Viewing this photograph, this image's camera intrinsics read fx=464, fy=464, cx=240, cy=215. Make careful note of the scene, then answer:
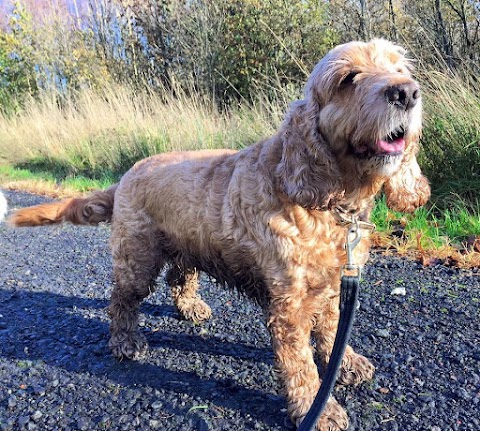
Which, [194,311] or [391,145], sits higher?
[391,145]

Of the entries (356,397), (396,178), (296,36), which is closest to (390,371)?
(356,397)

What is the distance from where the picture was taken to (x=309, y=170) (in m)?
2.42

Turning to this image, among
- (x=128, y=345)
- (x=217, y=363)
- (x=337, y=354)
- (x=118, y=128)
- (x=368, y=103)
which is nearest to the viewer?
(x=337, y=354)

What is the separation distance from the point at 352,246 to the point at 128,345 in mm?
1806

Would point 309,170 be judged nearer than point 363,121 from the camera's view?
No

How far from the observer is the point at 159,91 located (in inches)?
457

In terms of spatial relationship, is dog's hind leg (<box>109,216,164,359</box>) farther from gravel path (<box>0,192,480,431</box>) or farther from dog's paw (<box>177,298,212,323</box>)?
dog's paw (<box>177,298,212,323</box>)

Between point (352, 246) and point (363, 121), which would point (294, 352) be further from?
point (363, 121)

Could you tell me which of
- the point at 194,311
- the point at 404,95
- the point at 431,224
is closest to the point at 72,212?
the point at 194,311

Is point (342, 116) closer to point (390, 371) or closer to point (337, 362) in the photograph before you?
point (337, 362)

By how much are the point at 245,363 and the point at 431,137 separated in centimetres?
374

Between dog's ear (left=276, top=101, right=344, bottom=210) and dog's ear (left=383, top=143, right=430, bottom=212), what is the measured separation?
0.36 m

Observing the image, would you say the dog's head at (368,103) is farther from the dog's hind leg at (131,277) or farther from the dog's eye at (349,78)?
the dog's hind leg at (131,277)

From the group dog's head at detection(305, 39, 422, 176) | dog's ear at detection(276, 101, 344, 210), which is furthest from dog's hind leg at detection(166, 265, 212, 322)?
dog's head at detection(305, 39, 422, 176)
